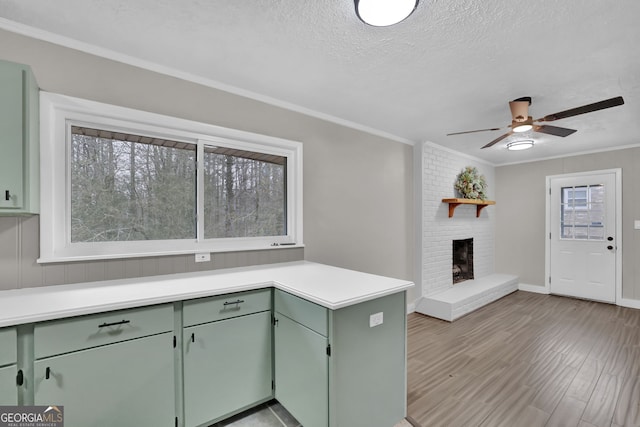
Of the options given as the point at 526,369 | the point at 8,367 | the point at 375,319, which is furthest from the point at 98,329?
the point at 526,369

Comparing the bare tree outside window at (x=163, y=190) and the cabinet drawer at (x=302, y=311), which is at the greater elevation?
the bare tree outside window at (x=163, y=190)

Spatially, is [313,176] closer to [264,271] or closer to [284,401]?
[264,271]

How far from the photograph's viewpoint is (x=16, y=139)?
1524 mm

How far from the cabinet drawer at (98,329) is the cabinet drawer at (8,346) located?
70 mm

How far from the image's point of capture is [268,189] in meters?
2.83

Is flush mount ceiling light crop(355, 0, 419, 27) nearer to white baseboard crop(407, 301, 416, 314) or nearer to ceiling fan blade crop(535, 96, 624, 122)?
ceiling fan blade crop(535, 96, 624, 122)

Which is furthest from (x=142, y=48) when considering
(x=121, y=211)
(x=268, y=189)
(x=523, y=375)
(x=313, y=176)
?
(x=523, y=375)

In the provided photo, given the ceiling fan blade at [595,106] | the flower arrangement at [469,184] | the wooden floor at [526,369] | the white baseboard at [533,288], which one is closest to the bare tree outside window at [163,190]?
the wooden floor at [526,369]

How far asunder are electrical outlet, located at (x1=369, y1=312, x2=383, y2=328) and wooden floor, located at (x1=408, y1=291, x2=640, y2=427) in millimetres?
819

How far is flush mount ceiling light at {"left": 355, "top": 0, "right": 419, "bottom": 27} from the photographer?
1367mm

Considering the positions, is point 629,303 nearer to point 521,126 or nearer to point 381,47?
point 521,126

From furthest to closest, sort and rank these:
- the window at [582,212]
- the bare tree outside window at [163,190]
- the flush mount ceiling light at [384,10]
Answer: the window at [582,212] → the bare tree outside window at [163,190] → the flush mount ceiling light at [384,10]

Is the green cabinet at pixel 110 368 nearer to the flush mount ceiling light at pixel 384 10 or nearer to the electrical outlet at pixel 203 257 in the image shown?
the electrical outlet at pixel 203 257

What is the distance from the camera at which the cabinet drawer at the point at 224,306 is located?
172 cm
